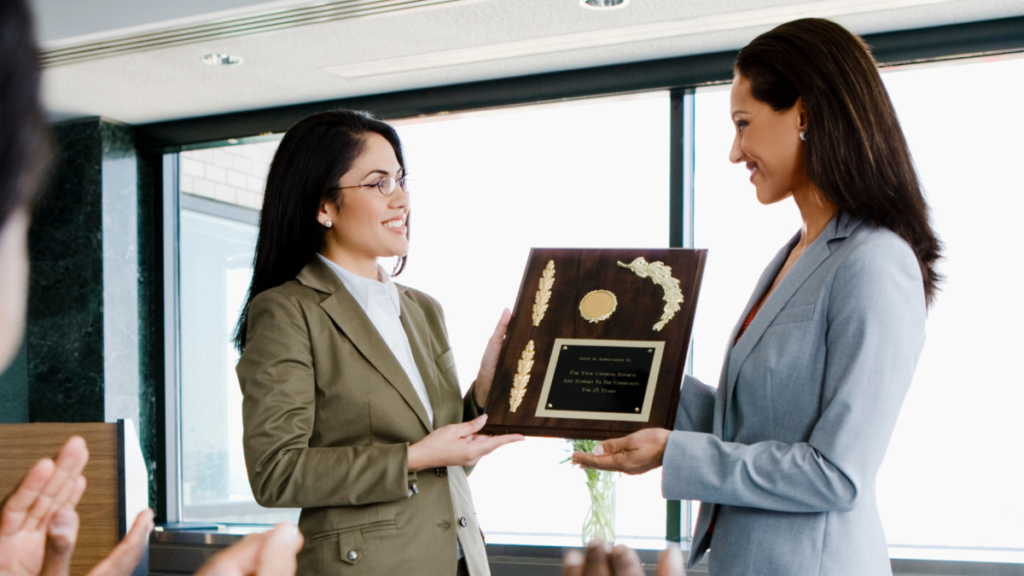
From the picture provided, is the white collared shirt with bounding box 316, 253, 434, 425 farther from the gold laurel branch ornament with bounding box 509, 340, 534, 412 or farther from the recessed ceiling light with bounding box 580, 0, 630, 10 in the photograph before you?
the recessed ceiling light with bounding box 580, 0, 630, 10

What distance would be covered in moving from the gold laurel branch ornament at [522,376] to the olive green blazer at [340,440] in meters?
0.22

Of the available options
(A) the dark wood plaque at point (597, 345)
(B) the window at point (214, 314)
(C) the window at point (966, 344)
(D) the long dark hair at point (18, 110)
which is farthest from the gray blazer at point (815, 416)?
(B) the window at point (214, 314)

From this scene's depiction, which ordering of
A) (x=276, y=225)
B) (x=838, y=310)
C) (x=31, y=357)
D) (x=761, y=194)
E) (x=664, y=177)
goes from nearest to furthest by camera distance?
(x=838, y=310) < (x=761, y=194) < (x=276, y=225) < (x=664, y=177) < (x=31, y=357)

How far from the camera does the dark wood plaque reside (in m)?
1.67

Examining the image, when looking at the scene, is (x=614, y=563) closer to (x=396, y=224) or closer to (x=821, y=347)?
(x=821, y=347)

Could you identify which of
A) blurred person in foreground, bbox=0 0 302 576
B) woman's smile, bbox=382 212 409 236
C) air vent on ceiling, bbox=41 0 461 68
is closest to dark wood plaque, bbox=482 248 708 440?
woman's smile, bbox=382 212 409 236

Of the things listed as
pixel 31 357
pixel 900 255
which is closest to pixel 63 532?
pixel 900 255

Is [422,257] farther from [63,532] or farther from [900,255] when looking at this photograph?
[63,532]

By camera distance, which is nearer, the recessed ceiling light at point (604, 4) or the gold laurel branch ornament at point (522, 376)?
the gold laurel branch ornament at point (522, 376)

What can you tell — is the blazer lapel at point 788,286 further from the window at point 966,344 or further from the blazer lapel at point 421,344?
the window at point 966,344

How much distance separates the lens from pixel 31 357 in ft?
14.0

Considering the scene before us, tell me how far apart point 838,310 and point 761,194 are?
0.32 metres

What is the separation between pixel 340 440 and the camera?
1805 mm

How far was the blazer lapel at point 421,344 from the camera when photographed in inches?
77.5
